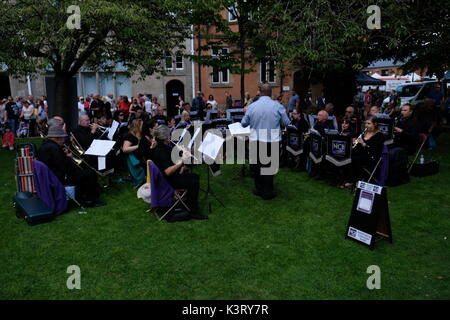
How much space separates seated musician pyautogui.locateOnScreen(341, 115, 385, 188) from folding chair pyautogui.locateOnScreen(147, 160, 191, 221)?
381 centimetres

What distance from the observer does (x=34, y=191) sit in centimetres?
668

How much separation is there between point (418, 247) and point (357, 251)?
0.95 m

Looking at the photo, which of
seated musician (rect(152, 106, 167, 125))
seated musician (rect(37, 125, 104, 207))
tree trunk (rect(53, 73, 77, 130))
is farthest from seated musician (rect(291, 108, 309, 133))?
tree trunk (rect(53, 73, 77, 130))

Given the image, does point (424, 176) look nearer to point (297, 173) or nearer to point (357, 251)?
point (297, 173)

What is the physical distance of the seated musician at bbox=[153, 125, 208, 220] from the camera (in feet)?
20.3

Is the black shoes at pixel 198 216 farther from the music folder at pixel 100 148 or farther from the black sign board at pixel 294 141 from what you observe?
the black sign board at pixel 294 141

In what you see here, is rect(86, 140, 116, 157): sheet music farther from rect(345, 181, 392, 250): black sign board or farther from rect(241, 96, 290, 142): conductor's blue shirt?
rect(345, 181, 392, 250): black sign board

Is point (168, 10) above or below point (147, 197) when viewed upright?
above

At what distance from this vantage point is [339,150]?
7922mm

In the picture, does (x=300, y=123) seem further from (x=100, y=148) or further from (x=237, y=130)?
(x=100, y=148)

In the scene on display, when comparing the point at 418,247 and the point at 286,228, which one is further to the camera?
the point at 286,228
